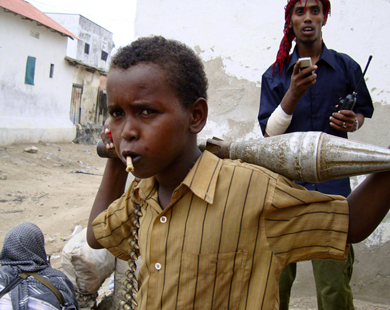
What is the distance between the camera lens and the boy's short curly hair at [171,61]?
3.96ft

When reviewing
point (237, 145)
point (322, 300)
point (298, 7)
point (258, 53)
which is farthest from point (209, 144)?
point (258, 53)

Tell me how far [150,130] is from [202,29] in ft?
7.86

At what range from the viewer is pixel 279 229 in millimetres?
1154

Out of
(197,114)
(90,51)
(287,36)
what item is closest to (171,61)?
(197,114)

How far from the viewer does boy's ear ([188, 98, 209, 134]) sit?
1.31 metres

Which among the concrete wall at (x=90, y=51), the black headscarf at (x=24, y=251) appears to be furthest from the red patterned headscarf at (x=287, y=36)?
the concrete wall at (x=90, y=51)

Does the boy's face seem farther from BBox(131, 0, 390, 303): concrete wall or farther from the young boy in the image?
BBox(131, 0, 390, 303): concrete wall

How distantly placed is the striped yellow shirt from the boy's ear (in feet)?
0.43

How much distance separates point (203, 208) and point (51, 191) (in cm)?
836

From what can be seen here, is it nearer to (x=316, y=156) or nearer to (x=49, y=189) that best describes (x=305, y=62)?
(x=316, y=156)

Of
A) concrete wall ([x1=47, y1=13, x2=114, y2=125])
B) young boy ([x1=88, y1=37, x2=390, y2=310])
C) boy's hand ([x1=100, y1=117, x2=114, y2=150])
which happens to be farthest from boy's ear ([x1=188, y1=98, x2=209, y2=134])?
concrete wall ([x1=47, y1=13, x2=114, y2=125])

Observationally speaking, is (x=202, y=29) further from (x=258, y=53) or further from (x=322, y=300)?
(x=322, y=300)

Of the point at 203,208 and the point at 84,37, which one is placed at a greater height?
the point at 84,37

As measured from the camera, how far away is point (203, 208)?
1.24m
